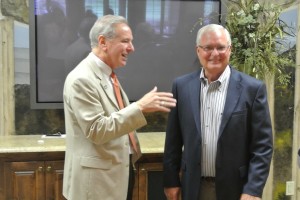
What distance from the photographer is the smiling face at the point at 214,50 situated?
1.91 m

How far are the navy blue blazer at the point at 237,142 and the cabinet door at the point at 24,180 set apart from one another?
105 centimetres

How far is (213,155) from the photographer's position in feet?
6.25

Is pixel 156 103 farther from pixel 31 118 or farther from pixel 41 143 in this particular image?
pixel 31 118

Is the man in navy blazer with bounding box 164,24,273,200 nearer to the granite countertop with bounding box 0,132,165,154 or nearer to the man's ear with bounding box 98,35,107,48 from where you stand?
the man's ear with bounding box 98,35,107,48

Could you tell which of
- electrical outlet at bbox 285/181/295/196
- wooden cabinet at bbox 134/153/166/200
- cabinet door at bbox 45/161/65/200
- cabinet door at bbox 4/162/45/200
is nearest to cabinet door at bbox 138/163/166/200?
wooden cabinet at bbox 134/153/166/200

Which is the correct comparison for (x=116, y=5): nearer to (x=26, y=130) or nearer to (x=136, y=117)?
(x=26, y=130)

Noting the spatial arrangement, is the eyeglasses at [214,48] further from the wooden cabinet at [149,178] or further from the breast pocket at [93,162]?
the wooden cabinet at [149,178]

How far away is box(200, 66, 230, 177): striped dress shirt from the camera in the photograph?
1899 millimetres

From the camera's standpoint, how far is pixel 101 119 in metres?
1.76

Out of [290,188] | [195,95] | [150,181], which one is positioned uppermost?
[195,95]

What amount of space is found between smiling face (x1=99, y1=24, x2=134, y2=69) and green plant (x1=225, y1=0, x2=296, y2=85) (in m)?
1.12

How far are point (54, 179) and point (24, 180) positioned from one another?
185 millimetres

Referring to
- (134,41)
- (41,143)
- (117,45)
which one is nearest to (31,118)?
(41,143)

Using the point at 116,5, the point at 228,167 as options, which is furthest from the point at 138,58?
the point at 228,167
